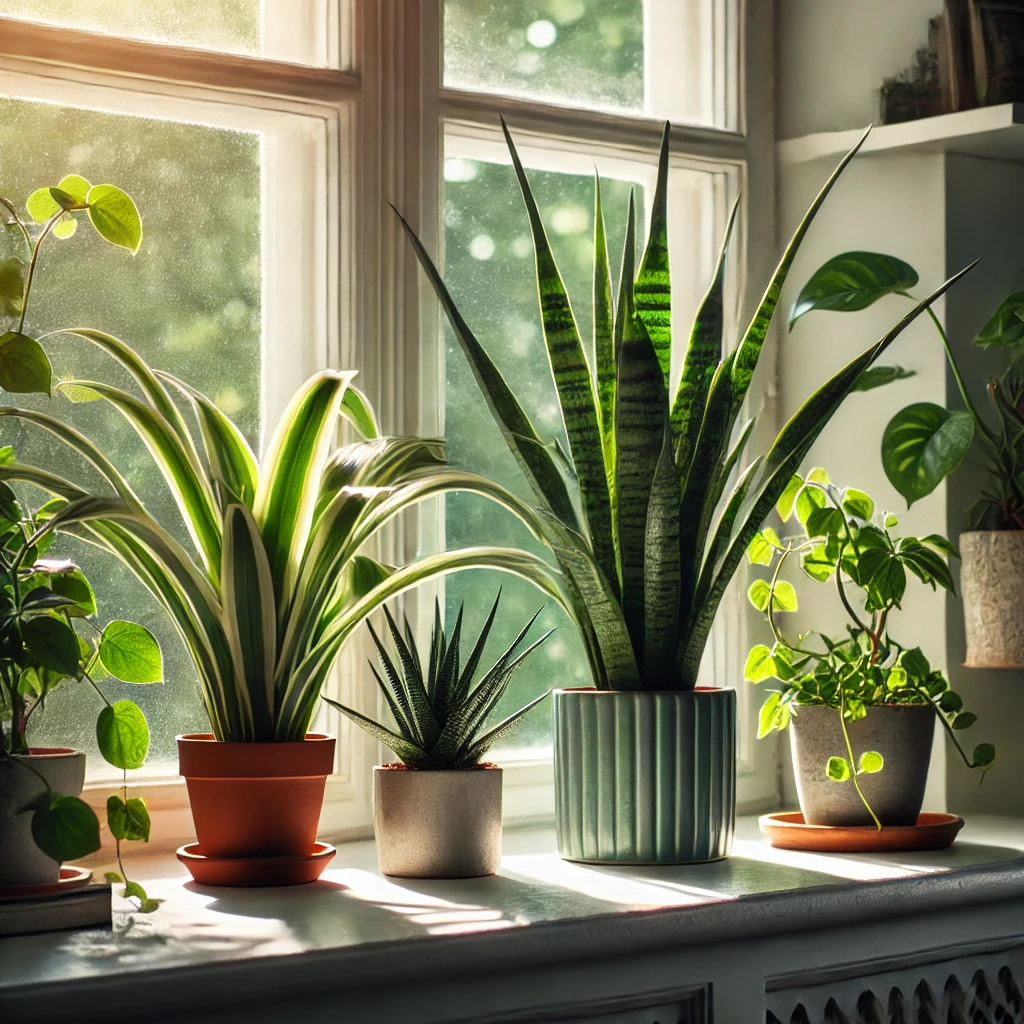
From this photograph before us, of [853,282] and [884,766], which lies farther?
[853,282]

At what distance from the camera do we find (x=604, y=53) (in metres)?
1.93

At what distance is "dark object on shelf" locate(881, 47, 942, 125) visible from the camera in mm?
1836

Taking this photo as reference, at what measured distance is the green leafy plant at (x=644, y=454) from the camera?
1406 mm

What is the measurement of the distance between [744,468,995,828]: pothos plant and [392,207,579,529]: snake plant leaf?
1.14 ft

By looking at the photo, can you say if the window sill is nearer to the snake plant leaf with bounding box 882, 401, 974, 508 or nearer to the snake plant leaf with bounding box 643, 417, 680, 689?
the snake plant leaf with bounding box 643, 417, 680, 689

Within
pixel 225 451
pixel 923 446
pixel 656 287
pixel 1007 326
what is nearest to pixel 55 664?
pixel 225 451

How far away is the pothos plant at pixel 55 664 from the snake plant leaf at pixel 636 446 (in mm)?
487

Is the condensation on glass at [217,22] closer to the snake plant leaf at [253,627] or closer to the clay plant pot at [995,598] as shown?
the snake plant leaf at [253,627]

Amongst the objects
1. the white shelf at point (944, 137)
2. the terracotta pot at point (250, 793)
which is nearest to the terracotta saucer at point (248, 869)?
the terracotta pot at point (250, 793)

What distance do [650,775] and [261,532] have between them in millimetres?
462

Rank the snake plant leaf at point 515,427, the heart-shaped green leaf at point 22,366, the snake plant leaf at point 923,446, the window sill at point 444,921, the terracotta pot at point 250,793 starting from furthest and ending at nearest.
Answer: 1. the snake plant leaf at point 923,446
2. the snake plant leaf at point 515,427
3. the terracotta pot at point 250,793
4. the heart-shaped green leaf at point 22,366
5. the window sill at point 444,921

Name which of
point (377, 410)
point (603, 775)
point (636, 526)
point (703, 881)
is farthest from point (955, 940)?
point (377, 410)

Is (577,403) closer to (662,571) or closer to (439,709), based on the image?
(662,571)

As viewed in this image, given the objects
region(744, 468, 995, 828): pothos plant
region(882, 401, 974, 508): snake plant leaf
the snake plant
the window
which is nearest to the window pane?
the window
